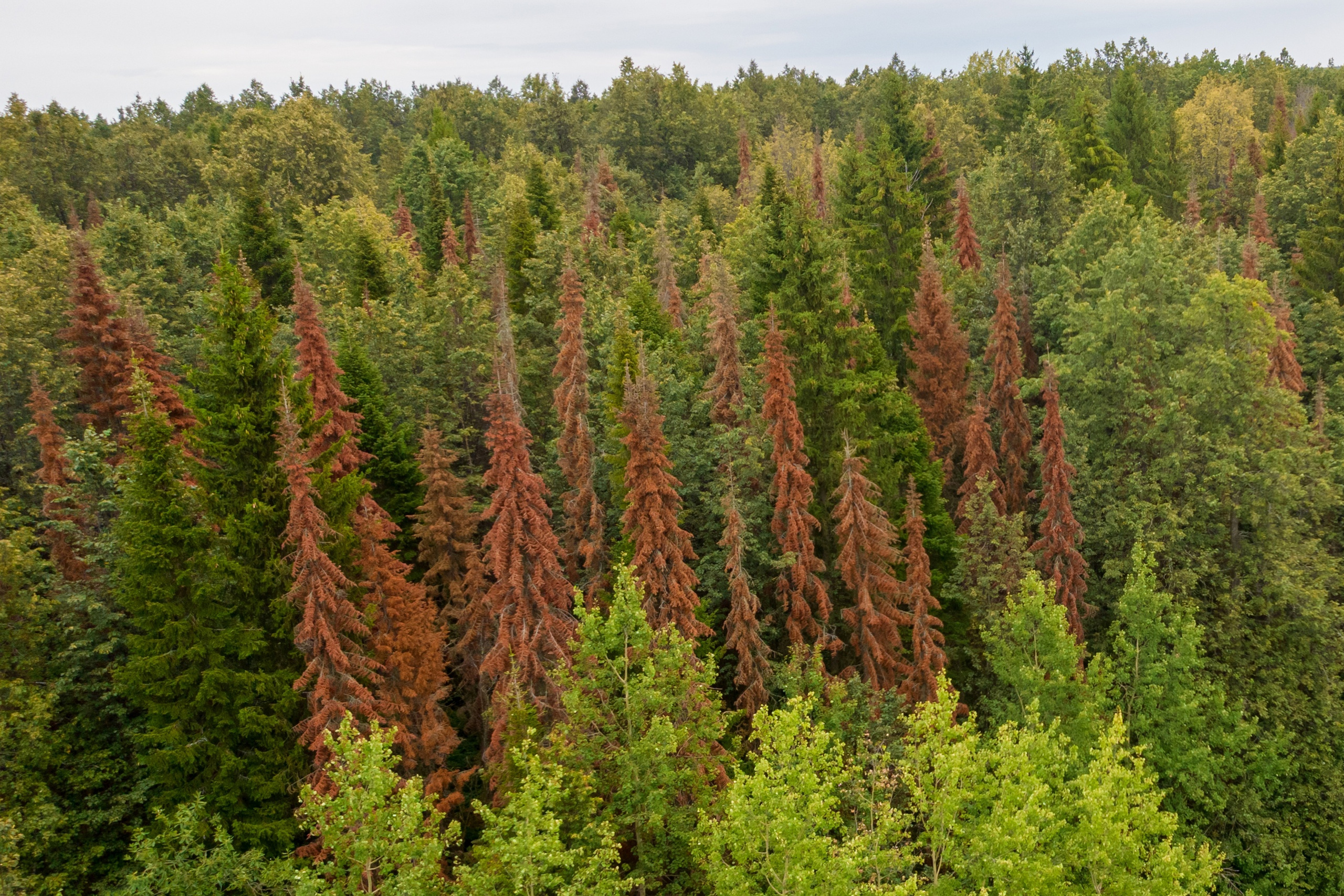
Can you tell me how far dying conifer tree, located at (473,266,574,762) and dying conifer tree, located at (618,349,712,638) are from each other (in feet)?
9.23

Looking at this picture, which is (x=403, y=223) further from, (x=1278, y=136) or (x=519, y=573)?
(x=1278, y=136)

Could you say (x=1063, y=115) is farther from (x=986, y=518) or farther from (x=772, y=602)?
(x=772, y=602)

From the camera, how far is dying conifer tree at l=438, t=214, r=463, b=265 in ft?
203

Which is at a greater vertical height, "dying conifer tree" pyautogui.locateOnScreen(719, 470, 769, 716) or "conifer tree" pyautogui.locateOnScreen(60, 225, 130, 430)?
"conifer tree" pyautogui.locateOnScreen(60, 225, 130, 430)

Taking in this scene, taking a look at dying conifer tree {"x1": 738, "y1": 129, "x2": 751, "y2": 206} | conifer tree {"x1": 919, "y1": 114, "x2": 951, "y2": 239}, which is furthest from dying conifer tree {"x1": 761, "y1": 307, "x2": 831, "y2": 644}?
dying conifer tree {"x1": 738, "y1": 129, "x2": 751, "y2": 206}

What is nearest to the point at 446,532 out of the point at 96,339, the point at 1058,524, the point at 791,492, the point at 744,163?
the point at 791,492

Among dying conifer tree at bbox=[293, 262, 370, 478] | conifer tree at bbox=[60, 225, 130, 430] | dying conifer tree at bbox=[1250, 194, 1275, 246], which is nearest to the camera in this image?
dying conifer tree at bbox=[293, 262, 370, 478]

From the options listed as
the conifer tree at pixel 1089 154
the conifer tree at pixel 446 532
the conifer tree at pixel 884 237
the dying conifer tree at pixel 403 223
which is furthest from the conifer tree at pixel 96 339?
the conifer tree at pixel 1089 154

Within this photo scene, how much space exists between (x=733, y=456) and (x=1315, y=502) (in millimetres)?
23717

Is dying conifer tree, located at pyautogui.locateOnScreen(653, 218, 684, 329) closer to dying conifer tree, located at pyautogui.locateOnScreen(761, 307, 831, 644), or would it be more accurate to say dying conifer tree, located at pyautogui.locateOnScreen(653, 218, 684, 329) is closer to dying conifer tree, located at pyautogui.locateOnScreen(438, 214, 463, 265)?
dying conifer tree, located at pyautogui.locateOnScreen(761, 307, 831, 644)

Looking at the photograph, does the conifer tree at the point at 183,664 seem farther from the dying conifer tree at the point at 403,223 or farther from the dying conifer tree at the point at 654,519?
the dying conifer tree at the point at 403,223

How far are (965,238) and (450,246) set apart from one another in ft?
115

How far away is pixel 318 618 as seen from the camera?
22.6 m

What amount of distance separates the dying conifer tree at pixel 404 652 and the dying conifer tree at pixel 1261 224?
60912mm
